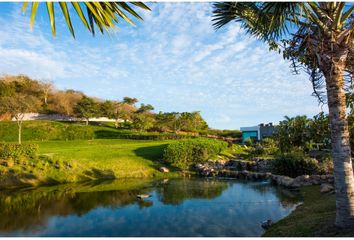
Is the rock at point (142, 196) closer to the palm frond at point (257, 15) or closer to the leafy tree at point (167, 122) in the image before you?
the palm frond at point (257, 15)

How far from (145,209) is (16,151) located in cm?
1184

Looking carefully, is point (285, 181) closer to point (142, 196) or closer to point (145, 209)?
point (142, 196)

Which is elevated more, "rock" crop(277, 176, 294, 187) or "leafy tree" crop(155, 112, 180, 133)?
"leafy tree" crop(155, 112, 180, 133)

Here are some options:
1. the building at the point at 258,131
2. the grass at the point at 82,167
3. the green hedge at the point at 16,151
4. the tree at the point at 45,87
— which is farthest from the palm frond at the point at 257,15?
the tree at the point at 45,87

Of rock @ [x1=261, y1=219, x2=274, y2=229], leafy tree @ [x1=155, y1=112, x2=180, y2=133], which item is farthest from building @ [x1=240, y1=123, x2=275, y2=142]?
rock @ [x1=261, y1=219, x2=274, y2=229]

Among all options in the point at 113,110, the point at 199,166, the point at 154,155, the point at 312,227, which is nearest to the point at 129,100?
the point at 113,110

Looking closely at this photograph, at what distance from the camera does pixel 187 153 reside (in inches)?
917

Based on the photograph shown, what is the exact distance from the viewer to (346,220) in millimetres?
6035

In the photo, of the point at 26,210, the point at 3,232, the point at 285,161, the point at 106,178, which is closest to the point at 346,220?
the point at 3,232

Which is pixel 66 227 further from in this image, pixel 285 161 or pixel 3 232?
pixel 285 161

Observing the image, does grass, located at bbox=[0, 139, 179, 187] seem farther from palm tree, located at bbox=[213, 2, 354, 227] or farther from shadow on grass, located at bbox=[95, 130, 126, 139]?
shadow on grass, located at bbox=[95, 130, 126, 139]

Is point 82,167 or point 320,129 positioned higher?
point 320,129

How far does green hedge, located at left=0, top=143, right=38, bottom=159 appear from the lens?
19.1 meters

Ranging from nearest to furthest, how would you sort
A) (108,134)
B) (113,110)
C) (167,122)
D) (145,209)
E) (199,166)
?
(145,209)
(199,166)
(108,134)
(167,122)
(113,110)
